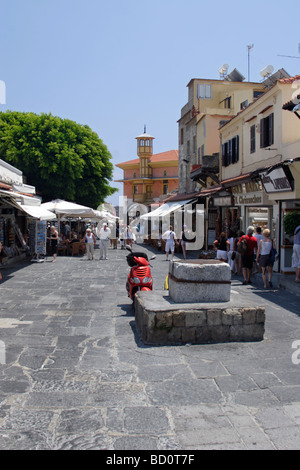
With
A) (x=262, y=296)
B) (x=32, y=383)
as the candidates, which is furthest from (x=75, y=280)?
(x=32, y=383)

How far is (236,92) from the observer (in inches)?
1084

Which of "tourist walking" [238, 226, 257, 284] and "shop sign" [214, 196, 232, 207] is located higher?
"shop sign" [214, 196, 232, 207]

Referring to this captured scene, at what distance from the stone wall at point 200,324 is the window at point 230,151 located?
14337mm

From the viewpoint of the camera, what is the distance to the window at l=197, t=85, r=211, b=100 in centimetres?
2934

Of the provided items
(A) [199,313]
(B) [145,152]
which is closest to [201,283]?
(A) [199,313]

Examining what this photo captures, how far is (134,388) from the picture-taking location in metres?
4.45

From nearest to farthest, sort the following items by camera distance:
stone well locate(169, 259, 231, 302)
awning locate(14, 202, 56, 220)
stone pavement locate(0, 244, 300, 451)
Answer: stone pavement locate(0, 244, 300, 451) < stone well locate(169, 259, 231, 302) < awning locate(14, 202, 56, 220)

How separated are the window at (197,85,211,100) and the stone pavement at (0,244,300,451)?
24.2m

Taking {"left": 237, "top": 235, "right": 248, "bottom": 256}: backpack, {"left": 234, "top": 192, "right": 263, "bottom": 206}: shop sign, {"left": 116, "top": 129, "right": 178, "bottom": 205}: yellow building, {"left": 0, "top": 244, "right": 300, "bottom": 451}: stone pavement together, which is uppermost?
{"left": 116, "top": 129, "right": 178, "bottom": 205}: yellow building

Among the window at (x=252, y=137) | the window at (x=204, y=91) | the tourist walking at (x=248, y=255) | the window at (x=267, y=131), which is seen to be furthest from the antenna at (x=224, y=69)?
the tourist walking at (x=248, y=255)

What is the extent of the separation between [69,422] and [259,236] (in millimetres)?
10250

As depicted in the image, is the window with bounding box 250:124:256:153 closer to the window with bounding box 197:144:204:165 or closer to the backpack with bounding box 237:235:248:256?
the backpack with bounding box 237:235:248:256

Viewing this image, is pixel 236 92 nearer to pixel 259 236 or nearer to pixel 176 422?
pixel 259 236

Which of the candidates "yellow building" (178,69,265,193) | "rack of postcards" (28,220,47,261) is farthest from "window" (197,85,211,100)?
"rack of postcards" (28,220,47,261)
